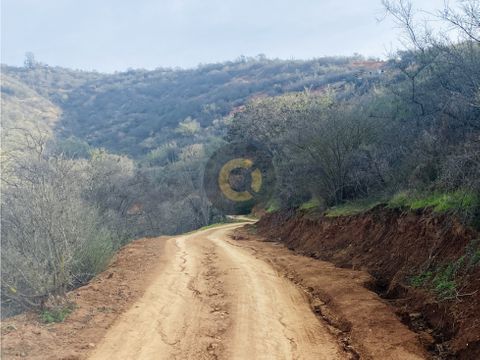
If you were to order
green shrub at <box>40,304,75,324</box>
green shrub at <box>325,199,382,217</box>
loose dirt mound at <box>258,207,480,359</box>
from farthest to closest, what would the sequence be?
1. green shrub at <box>325,199,382,217</box>
2. green shrub at <box>40,304,75,324</box>
3. loose dirt mound at <box>258,207,480,359</box>

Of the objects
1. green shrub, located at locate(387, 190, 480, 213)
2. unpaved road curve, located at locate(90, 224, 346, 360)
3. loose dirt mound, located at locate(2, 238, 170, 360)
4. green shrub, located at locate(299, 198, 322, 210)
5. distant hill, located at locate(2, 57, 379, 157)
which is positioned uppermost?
distant hill, located at locate(2, 57, 379, 157)

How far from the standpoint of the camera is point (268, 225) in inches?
1244

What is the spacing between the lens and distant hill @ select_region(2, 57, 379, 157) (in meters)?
100

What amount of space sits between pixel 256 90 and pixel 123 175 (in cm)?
7002

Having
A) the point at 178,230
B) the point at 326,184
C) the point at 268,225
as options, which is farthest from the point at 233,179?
the point at 326,184

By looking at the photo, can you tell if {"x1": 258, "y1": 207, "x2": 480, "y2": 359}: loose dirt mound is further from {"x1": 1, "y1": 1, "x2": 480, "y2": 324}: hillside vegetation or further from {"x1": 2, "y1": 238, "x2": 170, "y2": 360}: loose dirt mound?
{"x1": 2, "y1": 238, "x2": 170, "y2": 360}: loose dirt mound

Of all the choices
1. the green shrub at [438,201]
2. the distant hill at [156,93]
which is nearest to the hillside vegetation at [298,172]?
the green shrub at [438,201]

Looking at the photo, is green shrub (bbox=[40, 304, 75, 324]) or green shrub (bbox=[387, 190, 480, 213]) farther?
green shrub (bbox=[387, 190, 480, 213])

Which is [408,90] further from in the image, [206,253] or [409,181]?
[206,253]

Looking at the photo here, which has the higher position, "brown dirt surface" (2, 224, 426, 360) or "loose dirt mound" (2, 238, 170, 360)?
"loose dirt mound" (2, 238, 170, 360)

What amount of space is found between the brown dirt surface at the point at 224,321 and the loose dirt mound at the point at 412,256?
20.1 inches

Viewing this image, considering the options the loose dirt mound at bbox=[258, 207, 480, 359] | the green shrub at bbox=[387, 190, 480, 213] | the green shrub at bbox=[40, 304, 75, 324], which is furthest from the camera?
the green shrub at bbox=[387, 190, 480, 213]

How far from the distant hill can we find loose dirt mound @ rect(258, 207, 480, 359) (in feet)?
197

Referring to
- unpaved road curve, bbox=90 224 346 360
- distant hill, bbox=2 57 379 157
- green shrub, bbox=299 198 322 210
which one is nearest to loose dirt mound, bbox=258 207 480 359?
unpaved road curve, bbox=90 224 346 360
